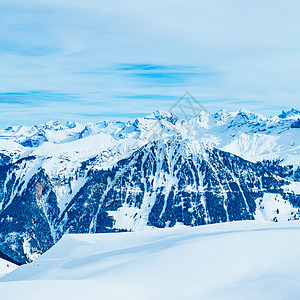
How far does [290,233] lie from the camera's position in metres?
57.7

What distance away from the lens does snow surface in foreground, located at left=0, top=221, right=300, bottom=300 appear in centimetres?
3506

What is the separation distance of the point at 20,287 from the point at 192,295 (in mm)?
16646

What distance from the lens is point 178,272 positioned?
45531mm

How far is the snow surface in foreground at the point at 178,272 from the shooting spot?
115ft

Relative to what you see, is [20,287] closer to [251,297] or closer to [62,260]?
[251,297]

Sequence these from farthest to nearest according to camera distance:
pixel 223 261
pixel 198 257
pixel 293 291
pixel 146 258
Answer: pixel 146 258 < pixel 198 257 < pixel 223 261 < pixel 293 291

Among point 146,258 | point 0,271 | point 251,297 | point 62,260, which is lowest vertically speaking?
point 0,271

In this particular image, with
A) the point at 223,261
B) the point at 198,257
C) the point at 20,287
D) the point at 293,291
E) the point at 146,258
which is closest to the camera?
the point at 293,291

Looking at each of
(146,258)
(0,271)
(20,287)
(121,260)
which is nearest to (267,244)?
(146,258)

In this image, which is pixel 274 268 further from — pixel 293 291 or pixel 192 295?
pixel 192 295

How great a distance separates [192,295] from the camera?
36.9 meters

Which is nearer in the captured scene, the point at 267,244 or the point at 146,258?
the point at 267,244

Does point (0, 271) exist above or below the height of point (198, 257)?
below

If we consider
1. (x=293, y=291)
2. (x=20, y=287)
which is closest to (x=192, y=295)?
(x=293, y=291)
